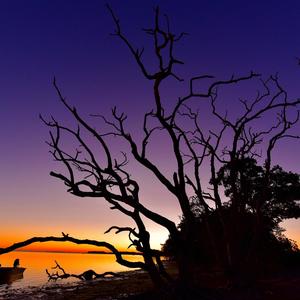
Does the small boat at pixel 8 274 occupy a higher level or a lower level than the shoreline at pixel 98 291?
higher

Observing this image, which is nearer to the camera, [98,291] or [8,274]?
[98,291]

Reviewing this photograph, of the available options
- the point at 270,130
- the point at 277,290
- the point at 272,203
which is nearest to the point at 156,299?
the point at 277,290

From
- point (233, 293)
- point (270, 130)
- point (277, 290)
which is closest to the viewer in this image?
point (233, 293)

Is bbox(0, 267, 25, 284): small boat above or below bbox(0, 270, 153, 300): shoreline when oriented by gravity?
above

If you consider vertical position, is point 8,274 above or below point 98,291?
above

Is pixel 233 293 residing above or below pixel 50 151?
below

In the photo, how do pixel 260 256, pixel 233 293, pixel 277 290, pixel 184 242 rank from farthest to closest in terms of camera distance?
pixel 260 256 < pixel 277 290 < pixel 233 293 < pixel 184 242

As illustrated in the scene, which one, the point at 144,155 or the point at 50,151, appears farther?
the point at 50,151

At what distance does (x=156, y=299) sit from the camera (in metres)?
11.8

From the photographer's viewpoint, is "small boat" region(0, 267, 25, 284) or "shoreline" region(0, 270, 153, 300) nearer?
"shoreline" region(0, 270, 153, 300)

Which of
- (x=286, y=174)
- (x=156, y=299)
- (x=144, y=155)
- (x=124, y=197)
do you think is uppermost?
(x=286, y=174)

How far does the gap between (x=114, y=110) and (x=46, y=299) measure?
59.5 ft

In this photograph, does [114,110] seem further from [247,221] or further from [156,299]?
[247,221]

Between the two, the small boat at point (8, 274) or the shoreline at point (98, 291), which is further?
the small boat at point (8, 274)
